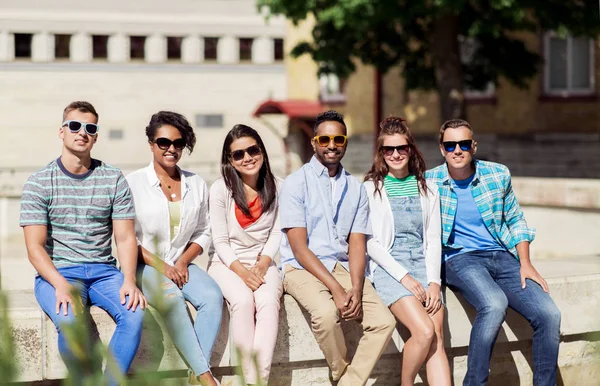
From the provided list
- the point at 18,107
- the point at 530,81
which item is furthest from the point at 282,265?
the point at 18,107

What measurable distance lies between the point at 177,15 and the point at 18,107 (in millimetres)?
7036

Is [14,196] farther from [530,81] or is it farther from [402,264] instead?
[402,264]

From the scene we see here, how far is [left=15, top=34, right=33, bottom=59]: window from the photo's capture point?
3469cm

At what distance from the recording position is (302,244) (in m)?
4.84

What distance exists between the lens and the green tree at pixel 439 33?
17.0m

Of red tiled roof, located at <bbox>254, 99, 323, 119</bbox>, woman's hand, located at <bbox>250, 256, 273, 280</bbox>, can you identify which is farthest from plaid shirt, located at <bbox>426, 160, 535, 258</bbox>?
red tiled roof, located at <bbox>254, 99, 323, 119</bbox>

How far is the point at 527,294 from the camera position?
4.97 metres

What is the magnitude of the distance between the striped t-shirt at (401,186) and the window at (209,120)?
3116cm

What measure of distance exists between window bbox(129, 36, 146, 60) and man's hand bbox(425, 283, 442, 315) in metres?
32.1

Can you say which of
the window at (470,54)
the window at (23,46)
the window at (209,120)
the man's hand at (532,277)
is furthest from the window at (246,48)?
the man's hand at (532,277)

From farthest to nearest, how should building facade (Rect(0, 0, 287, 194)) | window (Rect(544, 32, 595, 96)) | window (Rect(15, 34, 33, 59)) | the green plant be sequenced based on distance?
1. window (Rect(15, 34, 33, 59))
2. building facade (Rect(0, 0, 287, 194))
3. window (Rect(544, 32, 595, 96))
4. the green plant

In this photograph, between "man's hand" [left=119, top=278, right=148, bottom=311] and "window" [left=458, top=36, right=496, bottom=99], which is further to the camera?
"window" [left=458, top=36, right=496, bottom=99]

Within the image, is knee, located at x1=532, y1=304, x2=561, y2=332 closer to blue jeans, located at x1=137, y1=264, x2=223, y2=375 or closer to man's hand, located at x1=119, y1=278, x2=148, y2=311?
blue jeans, located at x1=137, y1=264, x2=223, y2=375

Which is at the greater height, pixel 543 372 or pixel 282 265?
pixel 282 265
